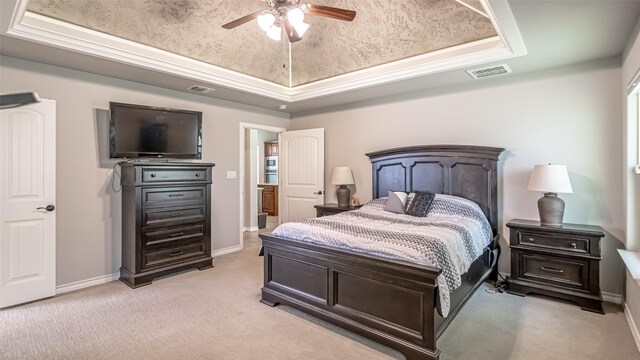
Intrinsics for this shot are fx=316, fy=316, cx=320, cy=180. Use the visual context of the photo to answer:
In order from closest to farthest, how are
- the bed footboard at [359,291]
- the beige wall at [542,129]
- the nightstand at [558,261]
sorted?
the bed footboard at [359,291] → the nightstand at [558,261] → the beige wall at [542,129]

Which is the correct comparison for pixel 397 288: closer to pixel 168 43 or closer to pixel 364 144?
pixel 364 144

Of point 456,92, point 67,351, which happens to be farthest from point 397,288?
point 456,92

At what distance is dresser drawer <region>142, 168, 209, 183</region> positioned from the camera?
365cm

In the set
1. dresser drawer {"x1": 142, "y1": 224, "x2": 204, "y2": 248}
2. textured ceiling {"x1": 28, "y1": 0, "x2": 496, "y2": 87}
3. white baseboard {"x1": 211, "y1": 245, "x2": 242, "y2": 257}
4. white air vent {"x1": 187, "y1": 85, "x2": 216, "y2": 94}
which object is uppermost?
textured ceiling {"x1": 28, "y1": 0, "x2": 496, "y2": 87}

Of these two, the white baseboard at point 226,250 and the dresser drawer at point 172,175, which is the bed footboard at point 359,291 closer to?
the dresser drawer at point 172,175

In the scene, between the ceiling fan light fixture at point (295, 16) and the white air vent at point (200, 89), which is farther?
the white air vent at point (200, 89)

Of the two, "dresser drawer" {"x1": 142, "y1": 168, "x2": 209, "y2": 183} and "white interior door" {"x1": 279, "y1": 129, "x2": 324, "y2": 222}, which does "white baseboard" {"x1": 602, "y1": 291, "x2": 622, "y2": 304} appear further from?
"dresser drawer" {"x1": 142, "y1": 168, "x2": 209, "y2": 183}

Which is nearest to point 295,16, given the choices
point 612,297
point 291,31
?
point 291,31

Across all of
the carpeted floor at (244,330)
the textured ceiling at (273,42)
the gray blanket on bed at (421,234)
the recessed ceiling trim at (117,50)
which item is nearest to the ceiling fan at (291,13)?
the textured ceiling at (273,42)

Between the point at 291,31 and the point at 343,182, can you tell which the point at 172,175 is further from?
the point at 343,182

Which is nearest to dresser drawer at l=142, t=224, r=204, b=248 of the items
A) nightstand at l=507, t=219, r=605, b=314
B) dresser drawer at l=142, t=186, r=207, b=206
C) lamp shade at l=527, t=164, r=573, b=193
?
dresser drawer at l=142, t=186, r=207, b=206

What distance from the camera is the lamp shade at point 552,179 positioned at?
3.11 m

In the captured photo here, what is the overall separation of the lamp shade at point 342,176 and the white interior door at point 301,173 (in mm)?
497

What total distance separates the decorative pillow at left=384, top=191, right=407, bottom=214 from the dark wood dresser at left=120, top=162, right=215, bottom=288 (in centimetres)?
238
